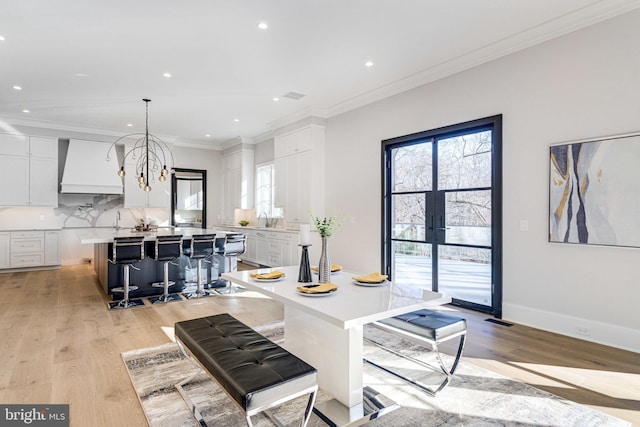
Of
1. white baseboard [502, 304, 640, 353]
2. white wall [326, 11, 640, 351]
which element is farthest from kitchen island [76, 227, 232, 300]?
white baseboard [502, 304, 640, 353]

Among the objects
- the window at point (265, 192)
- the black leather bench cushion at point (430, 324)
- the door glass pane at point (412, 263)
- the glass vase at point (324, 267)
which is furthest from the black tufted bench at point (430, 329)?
the window at point (265, 192)

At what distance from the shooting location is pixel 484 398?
2.31m

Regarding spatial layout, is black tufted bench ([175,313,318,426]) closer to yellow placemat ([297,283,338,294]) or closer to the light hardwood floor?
yellow placemat ([297,283,338,294])

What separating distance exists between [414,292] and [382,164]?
340 cm

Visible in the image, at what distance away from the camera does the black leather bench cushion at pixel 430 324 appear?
2.31 meters

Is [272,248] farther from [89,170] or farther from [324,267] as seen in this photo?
[324,267]

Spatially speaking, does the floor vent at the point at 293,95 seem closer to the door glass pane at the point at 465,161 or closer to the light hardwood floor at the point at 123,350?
the door glass pane at the point at 465,161

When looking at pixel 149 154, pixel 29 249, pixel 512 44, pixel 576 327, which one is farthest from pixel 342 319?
pixel 149 154

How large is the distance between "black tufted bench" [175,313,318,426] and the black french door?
3123 mm

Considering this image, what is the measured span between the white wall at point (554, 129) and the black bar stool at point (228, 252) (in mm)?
3312

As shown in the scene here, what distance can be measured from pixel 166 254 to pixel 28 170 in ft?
15.5

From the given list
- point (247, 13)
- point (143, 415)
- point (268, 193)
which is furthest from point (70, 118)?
point (143, 415)

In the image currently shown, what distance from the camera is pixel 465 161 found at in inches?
176

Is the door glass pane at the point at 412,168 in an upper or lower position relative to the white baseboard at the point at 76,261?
upper
